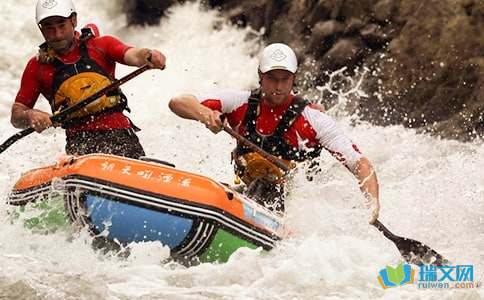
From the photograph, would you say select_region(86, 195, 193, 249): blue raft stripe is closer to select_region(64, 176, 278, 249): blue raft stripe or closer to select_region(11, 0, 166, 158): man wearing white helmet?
select_region(64, 176, 278, 249): blue raft stripe

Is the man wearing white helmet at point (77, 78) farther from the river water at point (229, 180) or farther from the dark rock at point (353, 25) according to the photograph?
the dark rock at point (353, 25)

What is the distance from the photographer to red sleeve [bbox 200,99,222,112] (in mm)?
5988

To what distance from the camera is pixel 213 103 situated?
6.00 metres

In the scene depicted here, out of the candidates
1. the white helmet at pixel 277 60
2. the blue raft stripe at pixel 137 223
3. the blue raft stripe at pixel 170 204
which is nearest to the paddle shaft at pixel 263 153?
the white helmet at pixel 277 60

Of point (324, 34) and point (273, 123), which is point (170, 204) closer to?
point (273, 123)

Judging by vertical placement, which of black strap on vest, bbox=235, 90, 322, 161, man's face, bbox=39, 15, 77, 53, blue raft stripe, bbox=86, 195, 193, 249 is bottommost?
blue raft stripe, bbox=86, 195, 193, 249

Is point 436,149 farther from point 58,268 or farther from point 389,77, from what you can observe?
point 58,268

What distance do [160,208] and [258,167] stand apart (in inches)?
43.9

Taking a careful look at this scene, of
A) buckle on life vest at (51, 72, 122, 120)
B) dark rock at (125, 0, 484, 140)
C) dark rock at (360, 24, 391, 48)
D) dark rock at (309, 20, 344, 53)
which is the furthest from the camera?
dark rock at (309, 20, 344, 53)

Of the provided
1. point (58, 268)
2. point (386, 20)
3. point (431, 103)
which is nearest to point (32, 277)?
point (58, 268)

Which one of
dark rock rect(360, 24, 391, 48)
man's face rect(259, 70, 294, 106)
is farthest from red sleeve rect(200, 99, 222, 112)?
dark rock rect(360, 24, 391, 48)

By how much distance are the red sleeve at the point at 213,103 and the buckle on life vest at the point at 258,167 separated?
0.40 m

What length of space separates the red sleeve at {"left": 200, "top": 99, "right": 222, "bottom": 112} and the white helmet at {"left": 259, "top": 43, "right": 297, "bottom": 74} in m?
0.36

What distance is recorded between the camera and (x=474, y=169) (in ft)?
29.1
